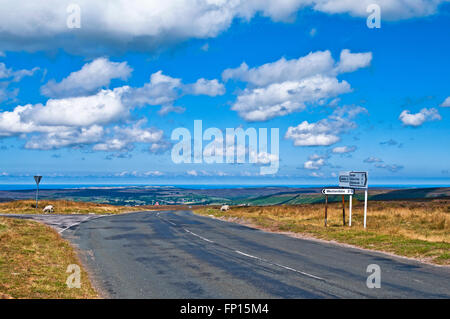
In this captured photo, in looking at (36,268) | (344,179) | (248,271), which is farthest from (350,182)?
(36,268)

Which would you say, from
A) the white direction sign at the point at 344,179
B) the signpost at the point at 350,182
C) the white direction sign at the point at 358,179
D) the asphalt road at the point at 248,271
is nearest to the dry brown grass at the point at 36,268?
the asphalt road at the point at 248,271

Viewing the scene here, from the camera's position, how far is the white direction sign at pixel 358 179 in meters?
26.4

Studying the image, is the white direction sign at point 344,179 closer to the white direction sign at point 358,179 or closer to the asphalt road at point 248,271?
the white direction sign at point 358,179

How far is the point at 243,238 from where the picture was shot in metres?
22.2

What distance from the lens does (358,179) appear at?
27.1m

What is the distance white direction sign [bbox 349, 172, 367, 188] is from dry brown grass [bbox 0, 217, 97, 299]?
60.4 feet

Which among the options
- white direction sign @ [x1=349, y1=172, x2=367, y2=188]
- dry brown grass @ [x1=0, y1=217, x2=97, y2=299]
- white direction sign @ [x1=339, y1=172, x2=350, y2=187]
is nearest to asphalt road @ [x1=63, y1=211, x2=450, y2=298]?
dry brown grass @ [x1=0, y1=217, x2=97, y2=299]

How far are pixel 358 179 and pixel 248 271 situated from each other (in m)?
17.0

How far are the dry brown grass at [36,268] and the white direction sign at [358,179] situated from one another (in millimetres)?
18419

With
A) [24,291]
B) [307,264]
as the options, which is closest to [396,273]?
[307,264]

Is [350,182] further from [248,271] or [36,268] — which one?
[36,268]
